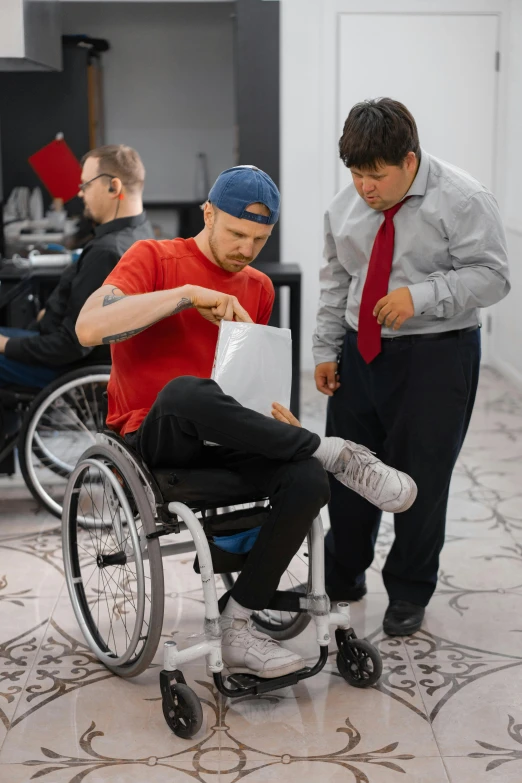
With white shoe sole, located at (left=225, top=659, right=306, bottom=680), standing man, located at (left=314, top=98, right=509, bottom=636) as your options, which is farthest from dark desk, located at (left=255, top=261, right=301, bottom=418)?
white shoe sole, located at (left=225, top=659, right=306, bottom=680)

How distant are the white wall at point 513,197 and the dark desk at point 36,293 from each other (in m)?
1.44

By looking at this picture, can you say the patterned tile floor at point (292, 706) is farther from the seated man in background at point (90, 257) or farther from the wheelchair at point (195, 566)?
the seated man in background at point (90, 257)

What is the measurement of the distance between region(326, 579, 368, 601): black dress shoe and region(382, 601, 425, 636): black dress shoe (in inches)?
5.9

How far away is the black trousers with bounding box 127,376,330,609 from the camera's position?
1.88 meters

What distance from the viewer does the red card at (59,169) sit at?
3.86m

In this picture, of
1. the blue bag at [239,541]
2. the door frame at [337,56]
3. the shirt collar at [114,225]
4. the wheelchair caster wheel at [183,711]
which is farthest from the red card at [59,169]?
the wheelchair caster wheel at [183,711]

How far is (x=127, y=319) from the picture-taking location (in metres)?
1.95

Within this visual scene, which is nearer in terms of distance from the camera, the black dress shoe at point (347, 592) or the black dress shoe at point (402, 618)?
the black dress shoe at point (402, 618)

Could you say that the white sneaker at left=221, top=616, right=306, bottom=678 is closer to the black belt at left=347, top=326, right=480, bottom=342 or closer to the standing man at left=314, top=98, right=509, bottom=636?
the standing man at left=314, top=98, right=509, bottom=636

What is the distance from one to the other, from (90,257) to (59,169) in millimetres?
1132

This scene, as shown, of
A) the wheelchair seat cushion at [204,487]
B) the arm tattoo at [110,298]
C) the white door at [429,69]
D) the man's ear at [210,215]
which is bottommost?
the wheelchair seat cushion at [204,487]

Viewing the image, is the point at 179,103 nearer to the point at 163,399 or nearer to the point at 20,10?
the point at 20,10

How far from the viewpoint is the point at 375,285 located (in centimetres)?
220

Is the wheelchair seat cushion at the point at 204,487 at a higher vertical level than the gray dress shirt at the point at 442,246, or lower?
lower
